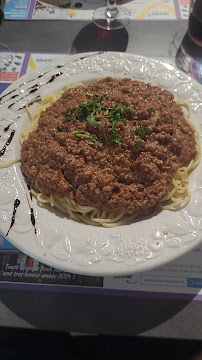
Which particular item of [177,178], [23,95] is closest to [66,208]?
[177,178]

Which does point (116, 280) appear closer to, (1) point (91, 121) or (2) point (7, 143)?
(1) point (91, 121)

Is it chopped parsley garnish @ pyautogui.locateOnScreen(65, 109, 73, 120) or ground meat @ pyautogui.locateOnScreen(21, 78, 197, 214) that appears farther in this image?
chopped parsley garnish @ pyautogui.locateOnScreen(65, 109, 73, 120)

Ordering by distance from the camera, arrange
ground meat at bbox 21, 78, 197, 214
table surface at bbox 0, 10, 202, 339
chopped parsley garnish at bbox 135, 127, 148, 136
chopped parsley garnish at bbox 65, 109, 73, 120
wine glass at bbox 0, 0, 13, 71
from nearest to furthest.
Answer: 1. table surface at bbox 0, 10, 202, 339
2. ground meat at bbox 21, 78, 197, 214
3. chopped parsley garnish at bbox 135, 127, 148, 136
4. chopped parsley garnish at bbox 65, 109, 73, 120
5. wine glass at bbox 0, 0, 13, 71

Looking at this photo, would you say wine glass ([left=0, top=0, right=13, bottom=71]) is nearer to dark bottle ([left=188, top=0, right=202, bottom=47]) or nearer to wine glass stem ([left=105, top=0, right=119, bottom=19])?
wine glass stem ([left=105, top=0, right=119, bottom=19])

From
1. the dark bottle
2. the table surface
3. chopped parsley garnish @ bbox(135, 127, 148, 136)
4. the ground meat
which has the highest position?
the dark bottle

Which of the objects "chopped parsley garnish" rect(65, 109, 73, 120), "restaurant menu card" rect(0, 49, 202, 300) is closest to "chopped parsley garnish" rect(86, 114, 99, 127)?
"chopped parsley garnish" rect(65, 109, 73, 120)

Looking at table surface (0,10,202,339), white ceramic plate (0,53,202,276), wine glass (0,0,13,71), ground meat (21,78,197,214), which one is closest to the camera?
white ceramic plate (0,53,202,276)

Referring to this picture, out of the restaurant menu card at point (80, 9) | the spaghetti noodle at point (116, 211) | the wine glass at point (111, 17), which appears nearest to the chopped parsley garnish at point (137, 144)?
the spaghetti noodle at point (116, 211)
